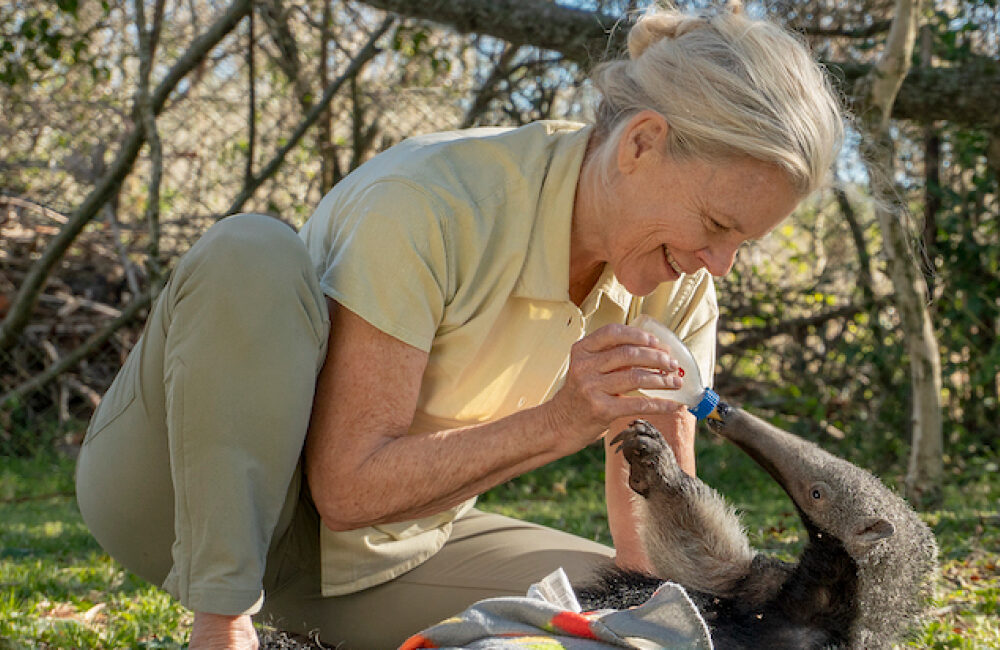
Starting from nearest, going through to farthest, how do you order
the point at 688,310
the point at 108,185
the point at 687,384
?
1. the point at 687,384
2. the point at 688,310
3. the point at 108,185

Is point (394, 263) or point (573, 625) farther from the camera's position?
point (394, 263)

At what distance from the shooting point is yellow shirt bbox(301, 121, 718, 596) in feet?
7.74

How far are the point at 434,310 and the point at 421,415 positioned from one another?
328 mm

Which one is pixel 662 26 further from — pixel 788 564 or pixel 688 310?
pixel 788 564

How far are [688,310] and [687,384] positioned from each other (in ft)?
1.51

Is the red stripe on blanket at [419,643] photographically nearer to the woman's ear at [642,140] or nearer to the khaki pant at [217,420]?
the khaki pant at [217,420]

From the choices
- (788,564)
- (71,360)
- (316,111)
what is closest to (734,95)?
(788,564)

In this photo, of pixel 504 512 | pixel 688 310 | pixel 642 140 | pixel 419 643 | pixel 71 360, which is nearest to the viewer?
pixel 419 643

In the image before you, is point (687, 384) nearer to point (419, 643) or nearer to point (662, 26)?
point (662, 26)

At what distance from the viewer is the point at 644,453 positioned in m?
2.60

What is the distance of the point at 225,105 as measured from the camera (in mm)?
6910

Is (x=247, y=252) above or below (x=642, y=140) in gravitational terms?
below

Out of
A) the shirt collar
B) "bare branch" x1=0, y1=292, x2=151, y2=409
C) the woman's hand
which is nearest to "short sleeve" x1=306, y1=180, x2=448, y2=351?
the shirt collar

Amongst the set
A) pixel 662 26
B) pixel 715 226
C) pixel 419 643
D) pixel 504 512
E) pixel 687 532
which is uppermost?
pixel 662 26
